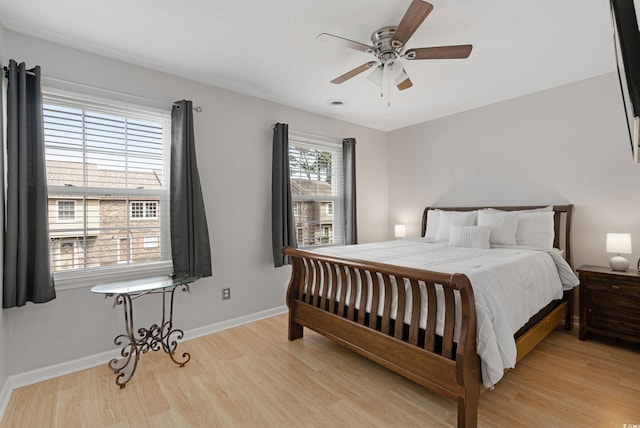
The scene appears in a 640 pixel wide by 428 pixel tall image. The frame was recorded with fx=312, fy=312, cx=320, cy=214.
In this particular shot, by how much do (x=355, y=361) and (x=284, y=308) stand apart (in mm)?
1391

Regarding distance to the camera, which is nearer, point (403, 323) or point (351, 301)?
point (403, 323)

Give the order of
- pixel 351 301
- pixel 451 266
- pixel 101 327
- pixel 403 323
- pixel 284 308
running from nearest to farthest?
pixel 403 323, pixel 451 266, pixel 351 301, pixel 101 327, pixel 284 308

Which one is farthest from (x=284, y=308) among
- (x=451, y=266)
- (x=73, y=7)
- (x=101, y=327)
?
(x=73, y=7)

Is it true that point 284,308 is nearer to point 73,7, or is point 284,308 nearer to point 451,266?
point 451,266

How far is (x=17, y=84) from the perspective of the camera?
2.08m

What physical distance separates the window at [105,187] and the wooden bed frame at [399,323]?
1317mm

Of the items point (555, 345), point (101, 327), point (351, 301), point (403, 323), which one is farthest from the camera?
point (555, 345)

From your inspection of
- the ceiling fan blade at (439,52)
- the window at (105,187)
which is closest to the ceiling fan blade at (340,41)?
the ceiling fan blade at (439,52)

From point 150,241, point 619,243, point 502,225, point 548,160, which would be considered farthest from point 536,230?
point 150,241

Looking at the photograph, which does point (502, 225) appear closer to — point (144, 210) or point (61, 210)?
point (144, 210)

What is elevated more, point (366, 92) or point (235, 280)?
point (366, 92)

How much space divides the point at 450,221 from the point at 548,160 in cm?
118

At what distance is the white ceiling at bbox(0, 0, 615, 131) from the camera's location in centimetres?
201

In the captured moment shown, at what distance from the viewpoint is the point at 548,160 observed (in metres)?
3.36
